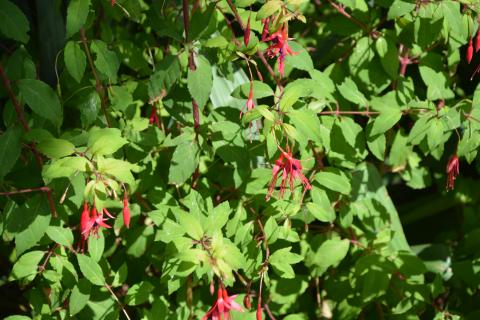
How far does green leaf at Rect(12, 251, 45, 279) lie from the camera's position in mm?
1435

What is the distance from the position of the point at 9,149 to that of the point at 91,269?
0.32m

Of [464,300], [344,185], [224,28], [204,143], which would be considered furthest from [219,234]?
[464,300]

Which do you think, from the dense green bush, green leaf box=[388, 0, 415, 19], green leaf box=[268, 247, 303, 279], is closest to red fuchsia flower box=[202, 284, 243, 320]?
the dense green bush

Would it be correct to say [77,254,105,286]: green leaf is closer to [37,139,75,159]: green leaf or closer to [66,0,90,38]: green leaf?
[37,139,75,159]: green leaf

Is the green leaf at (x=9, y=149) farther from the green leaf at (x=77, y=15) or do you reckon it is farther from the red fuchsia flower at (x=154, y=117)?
the red fuchsia flower at (x=154, y=117)

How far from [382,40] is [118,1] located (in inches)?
27.7

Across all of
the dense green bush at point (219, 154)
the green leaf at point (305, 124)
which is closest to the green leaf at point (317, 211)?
the dense green bush at point (219, 154)

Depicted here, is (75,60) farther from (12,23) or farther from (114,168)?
(114,168)

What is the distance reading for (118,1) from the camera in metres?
1.30

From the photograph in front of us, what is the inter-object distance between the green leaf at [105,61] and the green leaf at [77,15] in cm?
11

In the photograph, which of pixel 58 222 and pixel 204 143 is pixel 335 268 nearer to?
pixel 204 143

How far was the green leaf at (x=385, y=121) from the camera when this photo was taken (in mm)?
1551

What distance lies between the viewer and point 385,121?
5.11 feet

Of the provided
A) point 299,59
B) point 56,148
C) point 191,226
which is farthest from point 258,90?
point 56,148
